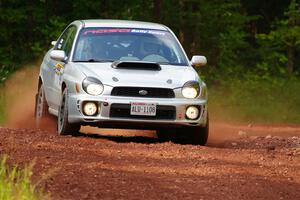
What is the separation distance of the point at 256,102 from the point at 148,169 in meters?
16.1

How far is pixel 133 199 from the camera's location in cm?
820

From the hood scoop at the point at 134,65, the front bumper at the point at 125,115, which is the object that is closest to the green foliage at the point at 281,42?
the hood scoop at the point at 134,65

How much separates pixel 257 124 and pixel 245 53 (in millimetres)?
13465

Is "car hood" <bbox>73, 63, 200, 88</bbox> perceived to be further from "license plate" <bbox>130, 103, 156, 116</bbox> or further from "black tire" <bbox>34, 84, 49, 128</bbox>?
"black tire" <bbox>34, 84, 49, 128</bbox>

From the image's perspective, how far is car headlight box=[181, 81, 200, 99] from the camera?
13.2 meters

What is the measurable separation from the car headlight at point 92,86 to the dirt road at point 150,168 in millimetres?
595

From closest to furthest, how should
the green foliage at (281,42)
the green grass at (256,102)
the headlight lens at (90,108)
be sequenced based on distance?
the headlight lens at (90,108)
the green grass at (256,102)
the green foliage at (281,42)

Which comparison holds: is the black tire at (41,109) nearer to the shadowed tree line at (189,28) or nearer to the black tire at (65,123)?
the black tire at (65,123)

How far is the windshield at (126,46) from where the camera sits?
1414 cm

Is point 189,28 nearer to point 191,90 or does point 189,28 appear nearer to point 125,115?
point 191,90

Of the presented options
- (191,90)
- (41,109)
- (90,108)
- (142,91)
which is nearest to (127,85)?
(142,91)

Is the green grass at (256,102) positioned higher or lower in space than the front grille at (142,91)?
lower

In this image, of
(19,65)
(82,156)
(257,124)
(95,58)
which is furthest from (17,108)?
(19,65)

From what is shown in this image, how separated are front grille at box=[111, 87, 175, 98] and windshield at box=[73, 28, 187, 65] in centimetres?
99
